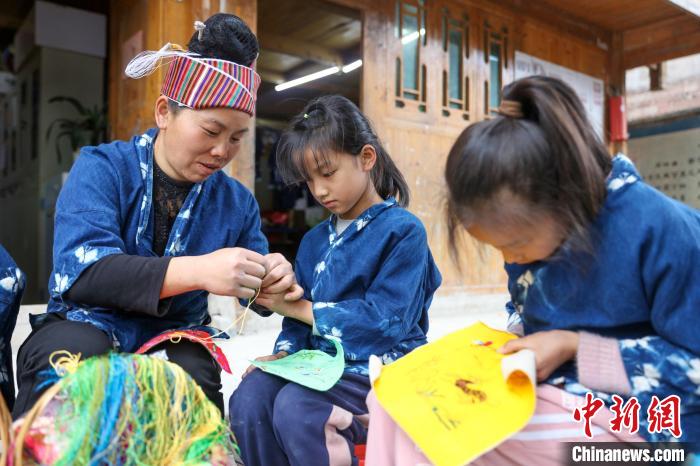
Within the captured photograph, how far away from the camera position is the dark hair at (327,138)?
1.69 m

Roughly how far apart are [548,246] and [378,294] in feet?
1.97

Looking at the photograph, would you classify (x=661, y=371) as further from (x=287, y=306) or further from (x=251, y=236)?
(x=251, y=236)

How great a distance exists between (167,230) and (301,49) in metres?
6.06

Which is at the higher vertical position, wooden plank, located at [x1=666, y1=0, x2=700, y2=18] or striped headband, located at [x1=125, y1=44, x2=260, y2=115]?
wooden plank, located at [x1=666, y1=0, x2=700, y2=18]

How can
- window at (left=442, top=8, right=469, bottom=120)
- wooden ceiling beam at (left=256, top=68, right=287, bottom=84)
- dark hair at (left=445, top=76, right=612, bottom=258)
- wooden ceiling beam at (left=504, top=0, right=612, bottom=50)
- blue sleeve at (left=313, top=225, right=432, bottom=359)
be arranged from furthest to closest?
1. wooden ceiling beam at (left=256, top=68, right=287, bottom=84)
2. wooden ceiling beam at (left=504, top=0, right=612, bottom=50)
3. window at (left=442, top=8, right=469, bottom=120)
4. blue sleeve at (left=313, top=225, right=432, bottom=359)
5. dark hair at (left=445, top=76, right=612, bottom=258)

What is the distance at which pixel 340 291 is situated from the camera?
164cm

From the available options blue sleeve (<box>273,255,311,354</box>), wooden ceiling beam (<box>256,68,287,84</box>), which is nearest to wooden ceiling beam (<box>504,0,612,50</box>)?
wooden ceiling beam (<box>256,68,287,84</box>)

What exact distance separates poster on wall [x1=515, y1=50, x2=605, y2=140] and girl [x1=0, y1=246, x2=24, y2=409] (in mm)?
4811

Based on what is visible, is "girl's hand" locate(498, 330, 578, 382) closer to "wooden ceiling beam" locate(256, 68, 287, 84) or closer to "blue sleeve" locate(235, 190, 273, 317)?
"blue sleeve" locate(235, 190, 273, 317)

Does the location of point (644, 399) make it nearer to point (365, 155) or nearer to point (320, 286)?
point (320, 286)

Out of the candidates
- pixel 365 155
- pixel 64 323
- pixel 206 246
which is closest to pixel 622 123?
pixel 365 155

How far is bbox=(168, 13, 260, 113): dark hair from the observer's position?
1572mm

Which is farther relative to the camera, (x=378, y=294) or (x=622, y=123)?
(x=622, y=123)

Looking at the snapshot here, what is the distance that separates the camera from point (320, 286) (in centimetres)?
170
